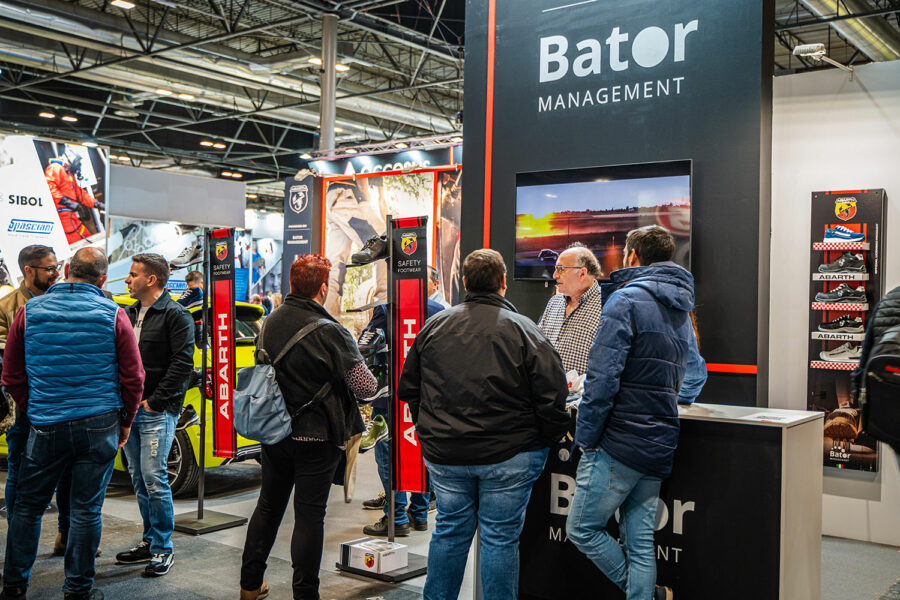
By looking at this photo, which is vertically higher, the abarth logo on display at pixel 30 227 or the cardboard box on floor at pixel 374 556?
the abarth logo on display at pixel 30 227

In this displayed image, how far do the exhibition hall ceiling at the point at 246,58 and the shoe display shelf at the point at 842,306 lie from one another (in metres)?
5.16

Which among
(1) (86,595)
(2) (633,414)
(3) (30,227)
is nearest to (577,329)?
(2) (633,414)

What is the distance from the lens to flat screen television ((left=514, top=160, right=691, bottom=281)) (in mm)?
4016

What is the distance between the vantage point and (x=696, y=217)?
4.01 meters

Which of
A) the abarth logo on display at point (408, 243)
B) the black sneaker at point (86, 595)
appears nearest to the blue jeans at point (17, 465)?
the black sneaker at point (86, 595)

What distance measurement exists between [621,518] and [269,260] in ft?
68.3

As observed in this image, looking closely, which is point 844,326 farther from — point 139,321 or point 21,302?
point 21,302

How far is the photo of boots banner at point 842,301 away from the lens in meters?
5.00

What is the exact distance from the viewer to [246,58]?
12328 millimetres

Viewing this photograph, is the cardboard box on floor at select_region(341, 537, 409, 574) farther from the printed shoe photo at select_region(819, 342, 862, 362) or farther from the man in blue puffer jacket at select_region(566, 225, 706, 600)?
the printed shoe photo at select_region(819, 342, 862, 362)

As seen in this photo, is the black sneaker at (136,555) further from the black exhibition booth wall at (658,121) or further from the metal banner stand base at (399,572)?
the black exhibition booth wall at (658,121)

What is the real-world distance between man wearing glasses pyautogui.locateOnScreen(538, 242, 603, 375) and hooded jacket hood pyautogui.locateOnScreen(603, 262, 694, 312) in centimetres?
98

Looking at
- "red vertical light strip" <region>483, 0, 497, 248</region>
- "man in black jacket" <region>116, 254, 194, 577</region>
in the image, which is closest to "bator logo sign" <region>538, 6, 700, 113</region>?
"red vertical light strip" <region>483, 0, 497, 248</region>

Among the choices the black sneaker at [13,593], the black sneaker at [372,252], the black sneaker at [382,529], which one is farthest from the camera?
the black sneaker at [382,529]
